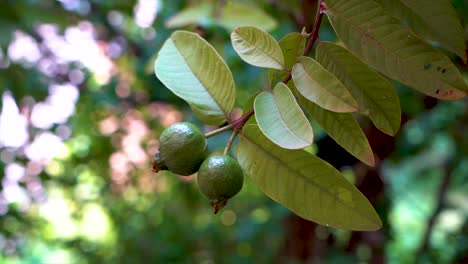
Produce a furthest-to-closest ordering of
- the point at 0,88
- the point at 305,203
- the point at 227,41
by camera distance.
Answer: the point at 0,88
the point at 227,41
the point at 305,203

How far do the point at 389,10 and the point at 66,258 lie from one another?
9.78 ft

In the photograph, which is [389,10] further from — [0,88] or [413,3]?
[0,88]

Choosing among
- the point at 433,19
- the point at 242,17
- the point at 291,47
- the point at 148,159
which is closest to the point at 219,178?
the point at 291,47

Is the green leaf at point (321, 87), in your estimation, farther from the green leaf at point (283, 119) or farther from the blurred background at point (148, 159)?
the blurred background at point (148, 159)

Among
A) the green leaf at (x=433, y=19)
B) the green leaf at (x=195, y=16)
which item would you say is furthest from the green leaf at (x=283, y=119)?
the green leaf at (x=195, y=16)

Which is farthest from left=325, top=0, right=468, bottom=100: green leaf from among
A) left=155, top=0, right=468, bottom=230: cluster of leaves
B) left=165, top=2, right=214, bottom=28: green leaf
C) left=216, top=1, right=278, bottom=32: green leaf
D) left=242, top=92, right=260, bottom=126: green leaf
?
left=165, top=2, right=214, bottom=28: green leaf

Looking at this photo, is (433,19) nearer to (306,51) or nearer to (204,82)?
(306,51)

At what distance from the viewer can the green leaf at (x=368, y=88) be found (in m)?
0.63

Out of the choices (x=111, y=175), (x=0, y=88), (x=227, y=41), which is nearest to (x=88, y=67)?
(x=111, y=175)

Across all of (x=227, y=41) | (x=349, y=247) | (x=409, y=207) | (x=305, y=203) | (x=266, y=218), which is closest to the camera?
(x=305, y=203)

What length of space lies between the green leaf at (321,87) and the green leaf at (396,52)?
47 millimetres

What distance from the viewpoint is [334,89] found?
1.91 feet

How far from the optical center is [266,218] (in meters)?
2.39

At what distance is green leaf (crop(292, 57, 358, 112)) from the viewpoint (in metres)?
0.57
